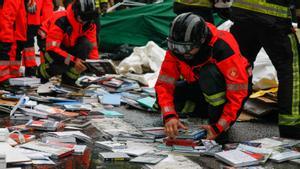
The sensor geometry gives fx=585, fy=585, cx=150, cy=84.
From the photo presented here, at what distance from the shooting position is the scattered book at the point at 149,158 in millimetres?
3736

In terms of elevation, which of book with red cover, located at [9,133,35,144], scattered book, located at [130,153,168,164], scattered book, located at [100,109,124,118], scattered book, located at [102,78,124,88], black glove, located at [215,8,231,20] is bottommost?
scattered book, located at [130,153,168,164]

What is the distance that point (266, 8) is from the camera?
15.0 feet

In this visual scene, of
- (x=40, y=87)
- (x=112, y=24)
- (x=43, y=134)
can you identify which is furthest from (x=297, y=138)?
(x=112, y=24)

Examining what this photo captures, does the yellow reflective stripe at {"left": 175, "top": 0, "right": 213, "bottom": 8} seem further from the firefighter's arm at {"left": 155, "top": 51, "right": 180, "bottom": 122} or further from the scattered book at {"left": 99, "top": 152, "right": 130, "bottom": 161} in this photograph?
the scattered book at {"left": 99, "top": 152, "right": 130, "bottom": 161}

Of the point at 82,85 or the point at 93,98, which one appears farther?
the point at 82,85

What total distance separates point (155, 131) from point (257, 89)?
1.61m

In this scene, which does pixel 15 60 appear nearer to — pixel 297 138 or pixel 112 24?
pixel 297 138

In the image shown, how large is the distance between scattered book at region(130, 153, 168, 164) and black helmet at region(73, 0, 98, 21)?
262cm

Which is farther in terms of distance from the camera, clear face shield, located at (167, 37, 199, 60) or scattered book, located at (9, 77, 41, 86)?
scattered book, located at (9, 77, 41, 86)

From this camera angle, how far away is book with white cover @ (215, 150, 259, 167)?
12.3ft

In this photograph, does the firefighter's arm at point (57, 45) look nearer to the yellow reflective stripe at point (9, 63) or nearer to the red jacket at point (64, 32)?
the red jacket at point (64, 32)

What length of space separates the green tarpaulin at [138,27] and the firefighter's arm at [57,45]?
4532mm

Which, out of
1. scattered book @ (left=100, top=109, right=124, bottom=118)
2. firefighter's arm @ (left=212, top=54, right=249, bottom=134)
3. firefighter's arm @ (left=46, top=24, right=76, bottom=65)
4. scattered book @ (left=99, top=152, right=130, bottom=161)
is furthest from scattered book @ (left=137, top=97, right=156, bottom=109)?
scattered book @ (left=99, top=152, right=130, bottom=161)

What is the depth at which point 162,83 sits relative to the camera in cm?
452
